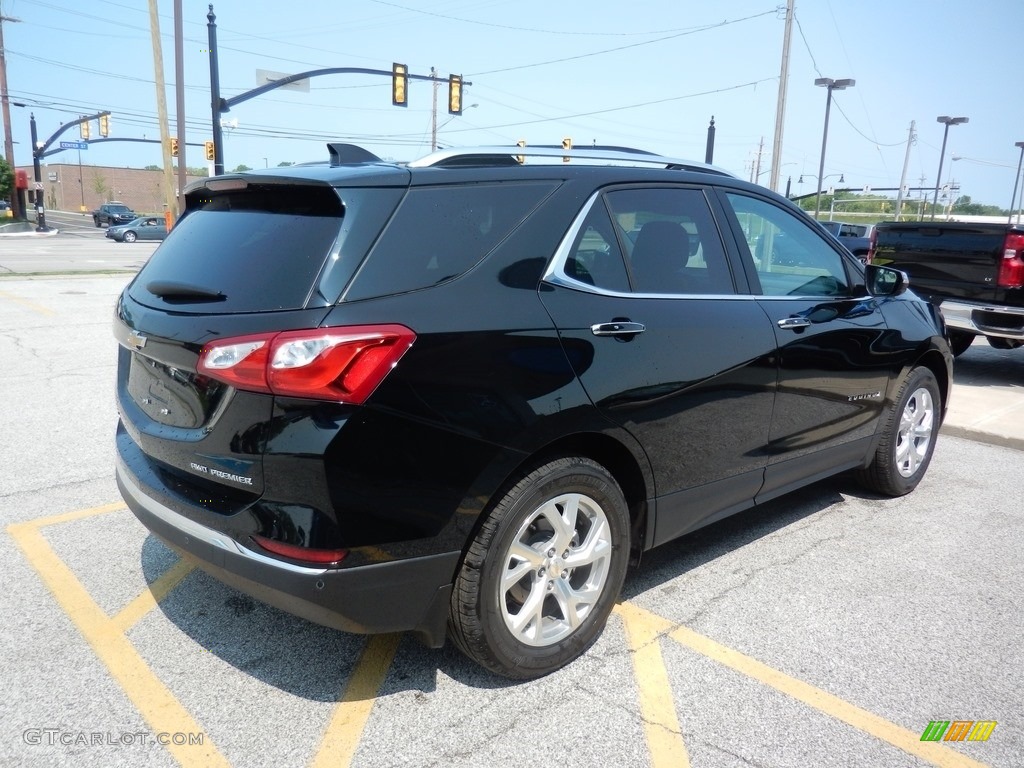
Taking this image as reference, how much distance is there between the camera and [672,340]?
315cm

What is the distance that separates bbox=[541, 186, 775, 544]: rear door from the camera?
2902 mm

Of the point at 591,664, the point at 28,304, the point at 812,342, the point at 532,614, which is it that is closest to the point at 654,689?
the point at 591,664

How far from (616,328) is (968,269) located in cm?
709

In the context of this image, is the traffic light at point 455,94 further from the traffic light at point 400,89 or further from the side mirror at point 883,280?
the side mirror at point 883,280

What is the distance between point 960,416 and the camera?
6.84 metres

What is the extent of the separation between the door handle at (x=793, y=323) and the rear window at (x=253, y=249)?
2.19m

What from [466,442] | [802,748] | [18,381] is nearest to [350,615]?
[466,442]

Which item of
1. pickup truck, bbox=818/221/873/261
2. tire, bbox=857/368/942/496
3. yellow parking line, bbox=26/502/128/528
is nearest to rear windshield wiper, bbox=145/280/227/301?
yellow parking line, bbox=26/502/128/528

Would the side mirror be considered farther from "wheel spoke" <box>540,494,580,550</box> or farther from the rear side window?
"wheel spoke" <box>540,494,580,550</box>

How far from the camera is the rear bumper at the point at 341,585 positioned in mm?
2344

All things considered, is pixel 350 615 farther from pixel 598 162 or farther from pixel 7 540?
pixel 7 540

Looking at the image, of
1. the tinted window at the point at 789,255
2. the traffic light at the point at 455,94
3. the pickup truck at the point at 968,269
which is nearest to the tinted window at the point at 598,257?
the tinted window at the point at 789,255

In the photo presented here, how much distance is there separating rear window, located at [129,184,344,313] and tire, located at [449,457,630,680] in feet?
3.19

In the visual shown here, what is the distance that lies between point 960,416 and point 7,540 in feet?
22.7
